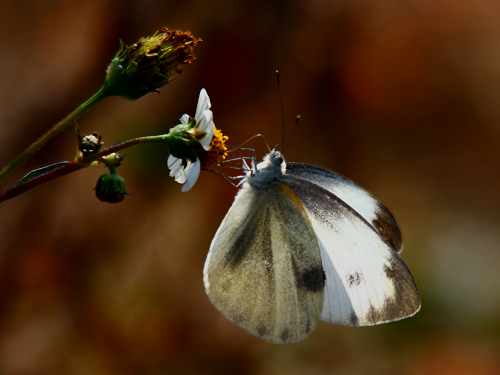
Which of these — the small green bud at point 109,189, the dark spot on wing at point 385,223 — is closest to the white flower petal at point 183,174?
the small green bud at point 109,189

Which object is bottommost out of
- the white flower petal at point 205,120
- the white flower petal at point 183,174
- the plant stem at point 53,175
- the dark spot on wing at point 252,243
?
the dark spot on wing at point 252,243

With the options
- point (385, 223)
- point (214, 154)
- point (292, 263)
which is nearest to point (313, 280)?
point (292, 263)

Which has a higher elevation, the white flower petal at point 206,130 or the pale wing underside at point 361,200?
the white flower petal at point 206,130

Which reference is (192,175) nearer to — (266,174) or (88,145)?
(88,145)

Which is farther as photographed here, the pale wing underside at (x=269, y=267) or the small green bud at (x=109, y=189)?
the pale wing underside at (x=269, y=267)

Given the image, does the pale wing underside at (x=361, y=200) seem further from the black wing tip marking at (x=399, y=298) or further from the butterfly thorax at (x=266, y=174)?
the black wing tip marking at (x=399, y=298)

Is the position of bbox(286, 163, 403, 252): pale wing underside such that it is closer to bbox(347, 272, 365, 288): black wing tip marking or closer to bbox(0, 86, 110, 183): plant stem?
bbox(347, 272, 365, 288): black wing tip marking

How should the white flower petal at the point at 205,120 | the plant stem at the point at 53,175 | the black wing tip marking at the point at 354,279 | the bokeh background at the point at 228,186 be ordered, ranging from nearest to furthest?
the plant stem at the point at 53,175
the white flower petal at the point at 205,120
the black wing tip marking at the point at 354,279
the bokeh background at the point at 228,186
